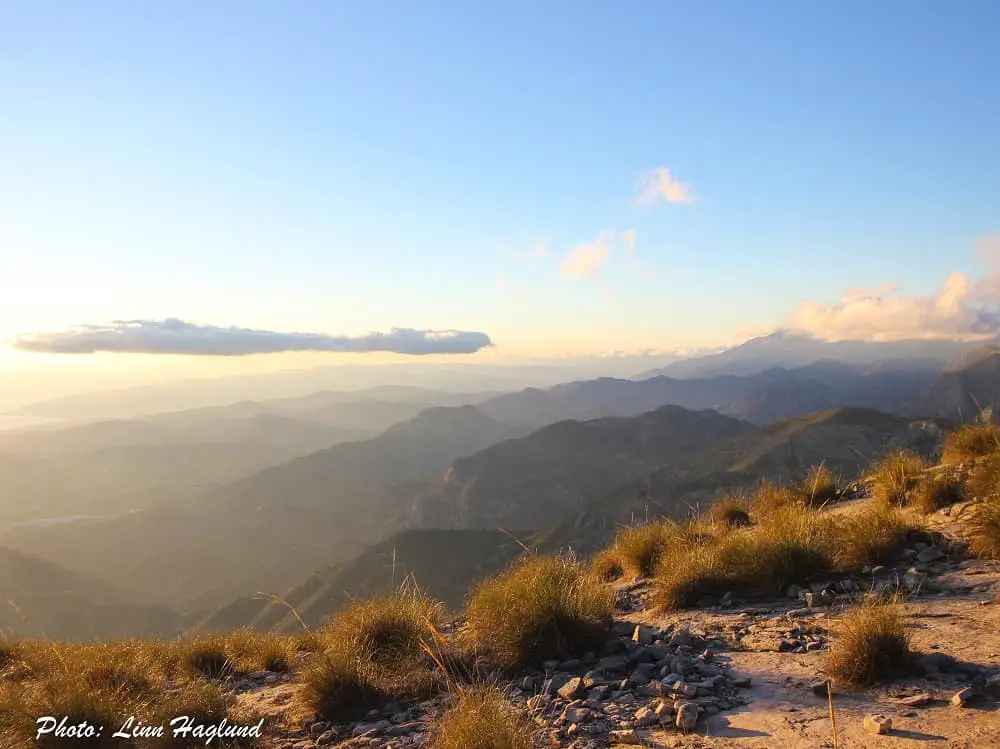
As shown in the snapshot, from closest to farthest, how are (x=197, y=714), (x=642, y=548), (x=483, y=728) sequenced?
1. (x=483, y=728)
2. (x=197, y=714)
3. (x=642, y=548)

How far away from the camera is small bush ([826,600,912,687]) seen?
477 centimetres

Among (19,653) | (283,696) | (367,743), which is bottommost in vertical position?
(19,653)

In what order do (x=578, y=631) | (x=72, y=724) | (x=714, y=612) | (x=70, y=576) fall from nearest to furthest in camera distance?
1. (x=72, y=724)
2. (x=578, y=631)
3. (x=714, y=612)
4. (x=70, y=576)

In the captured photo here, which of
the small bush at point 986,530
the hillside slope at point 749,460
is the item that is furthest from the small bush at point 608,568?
the hillside slope at point 749,460

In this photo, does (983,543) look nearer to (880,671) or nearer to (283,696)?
(880,671)

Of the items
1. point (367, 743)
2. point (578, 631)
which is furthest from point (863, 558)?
point (367, 743)

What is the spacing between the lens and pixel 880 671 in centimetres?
477

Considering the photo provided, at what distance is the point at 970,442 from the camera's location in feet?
34.7

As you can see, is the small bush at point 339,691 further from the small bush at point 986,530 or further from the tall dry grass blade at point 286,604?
the small bush at point 986,530

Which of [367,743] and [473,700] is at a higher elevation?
[473,700]

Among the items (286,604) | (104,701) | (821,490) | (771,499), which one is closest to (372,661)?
(286,604)

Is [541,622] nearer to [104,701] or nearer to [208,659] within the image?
[104,701]

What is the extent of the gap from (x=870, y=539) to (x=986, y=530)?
1239 millimetres

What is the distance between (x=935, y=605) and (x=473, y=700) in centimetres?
512
